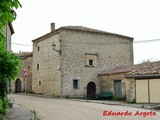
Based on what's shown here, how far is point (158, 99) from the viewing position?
2173 cm

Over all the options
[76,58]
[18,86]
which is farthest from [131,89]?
[18,86]

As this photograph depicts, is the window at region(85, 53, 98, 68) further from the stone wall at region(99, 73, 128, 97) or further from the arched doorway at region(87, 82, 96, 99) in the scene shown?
the arched doorway at region(87, 82, 96, 99)

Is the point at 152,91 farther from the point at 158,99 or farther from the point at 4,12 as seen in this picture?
the point at 4,12

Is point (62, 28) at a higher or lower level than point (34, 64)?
higher

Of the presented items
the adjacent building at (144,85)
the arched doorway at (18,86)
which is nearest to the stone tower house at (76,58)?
the arched doorway at (18,86)

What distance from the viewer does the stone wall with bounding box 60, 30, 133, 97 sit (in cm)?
2998

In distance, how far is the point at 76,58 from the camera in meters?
30.7

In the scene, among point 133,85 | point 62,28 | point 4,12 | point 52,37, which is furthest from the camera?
point 52,37

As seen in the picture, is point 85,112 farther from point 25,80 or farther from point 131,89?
point 25,80

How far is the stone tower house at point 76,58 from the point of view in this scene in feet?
98.4

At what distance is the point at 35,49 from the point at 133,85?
657 inches

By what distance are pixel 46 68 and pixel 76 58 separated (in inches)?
176

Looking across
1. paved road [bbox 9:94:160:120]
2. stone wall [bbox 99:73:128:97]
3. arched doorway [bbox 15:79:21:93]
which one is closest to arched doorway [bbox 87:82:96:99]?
stone wall [bbox 99:73:128:97]

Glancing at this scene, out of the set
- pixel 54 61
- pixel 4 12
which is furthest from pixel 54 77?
pixel 4 12
